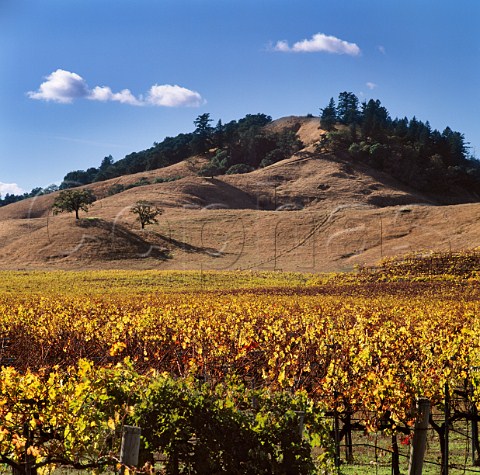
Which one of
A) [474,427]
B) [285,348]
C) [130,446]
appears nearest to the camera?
[130,446]

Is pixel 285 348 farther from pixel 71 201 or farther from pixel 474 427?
pixel 71 201

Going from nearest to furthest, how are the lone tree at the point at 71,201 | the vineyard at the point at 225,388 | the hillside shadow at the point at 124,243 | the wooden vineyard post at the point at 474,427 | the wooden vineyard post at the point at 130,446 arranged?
the wooden vineyard post at the point at 130,446 < the vineyard at the point at 225,388 < the wooden vineyard post at the point at 474,427 < the hillside shadow at the point at 124,243 < the lone tree at the point at 71,201

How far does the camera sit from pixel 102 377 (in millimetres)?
6957

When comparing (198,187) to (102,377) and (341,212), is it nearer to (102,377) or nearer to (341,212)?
(341,212)

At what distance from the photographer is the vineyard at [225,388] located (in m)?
6.52

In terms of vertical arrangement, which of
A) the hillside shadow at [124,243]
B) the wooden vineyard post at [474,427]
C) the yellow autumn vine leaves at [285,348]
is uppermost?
the hillside shadow at [124,243]

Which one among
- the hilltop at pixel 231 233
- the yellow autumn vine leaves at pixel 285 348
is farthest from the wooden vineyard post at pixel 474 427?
the hilltop at pixel 231 233

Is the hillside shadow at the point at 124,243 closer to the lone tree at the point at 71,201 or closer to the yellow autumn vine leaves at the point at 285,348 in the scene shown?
the lone tree at the point at 71,201

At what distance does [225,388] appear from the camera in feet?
28.7

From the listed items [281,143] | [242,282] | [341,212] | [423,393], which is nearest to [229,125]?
[281,143]

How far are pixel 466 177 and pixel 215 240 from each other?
87.8 meters

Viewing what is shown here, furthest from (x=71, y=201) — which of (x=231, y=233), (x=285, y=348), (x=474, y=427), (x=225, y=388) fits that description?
(x=225, y=388)

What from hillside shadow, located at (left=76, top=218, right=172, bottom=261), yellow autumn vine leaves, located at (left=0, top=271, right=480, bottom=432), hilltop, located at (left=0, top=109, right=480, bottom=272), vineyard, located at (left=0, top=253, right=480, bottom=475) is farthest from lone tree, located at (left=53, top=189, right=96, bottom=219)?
yellow autumn vine leaves, located at (left=0, top=271, right=480, bottom=432)

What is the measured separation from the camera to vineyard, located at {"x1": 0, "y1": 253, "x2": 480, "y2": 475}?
6516 mm
